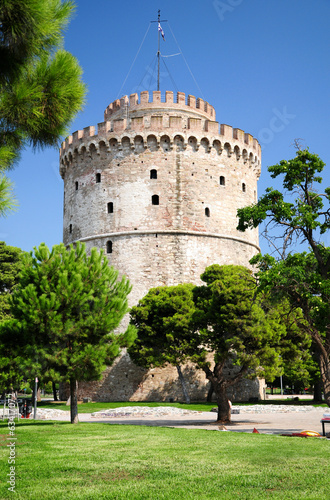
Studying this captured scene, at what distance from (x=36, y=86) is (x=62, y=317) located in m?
9.06

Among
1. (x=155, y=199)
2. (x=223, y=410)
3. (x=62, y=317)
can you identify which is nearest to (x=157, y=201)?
(x=155, y=199)

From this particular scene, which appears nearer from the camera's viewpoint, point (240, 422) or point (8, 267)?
point (240, 422)

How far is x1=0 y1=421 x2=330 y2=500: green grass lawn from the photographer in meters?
5.53

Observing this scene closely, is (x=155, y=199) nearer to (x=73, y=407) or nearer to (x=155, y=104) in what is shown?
(x=155, y=104)

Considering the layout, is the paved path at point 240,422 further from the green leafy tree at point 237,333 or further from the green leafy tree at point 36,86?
the green leafy tree at point 36,86

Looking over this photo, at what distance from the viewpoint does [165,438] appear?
1079 cm

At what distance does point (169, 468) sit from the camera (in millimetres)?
6949

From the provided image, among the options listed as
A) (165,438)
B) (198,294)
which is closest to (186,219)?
(198,294)

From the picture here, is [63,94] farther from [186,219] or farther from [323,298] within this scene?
[186,219]

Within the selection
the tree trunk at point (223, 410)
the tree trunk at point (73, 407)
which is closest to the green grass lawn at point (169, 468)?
the tree trunk at point (73, 407)

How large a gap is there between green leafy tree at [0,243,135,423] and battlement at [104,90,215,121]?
19258 millimetres

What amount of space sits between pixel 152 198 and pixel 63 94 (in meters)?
22.9

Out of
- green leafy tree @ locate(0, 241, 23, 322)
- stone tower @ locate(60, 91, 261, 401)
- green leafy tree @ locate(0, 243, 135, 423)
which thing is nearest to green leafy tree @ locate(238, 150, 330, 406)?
green leafy tree @ locate(0, 243, 135, 423)

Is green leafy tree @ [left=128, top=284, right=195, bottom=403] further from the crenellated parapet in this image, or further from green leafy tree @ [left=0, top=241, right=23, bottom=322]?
green leafy tree @ [left=0, top=241, right=23, bottom=322]
